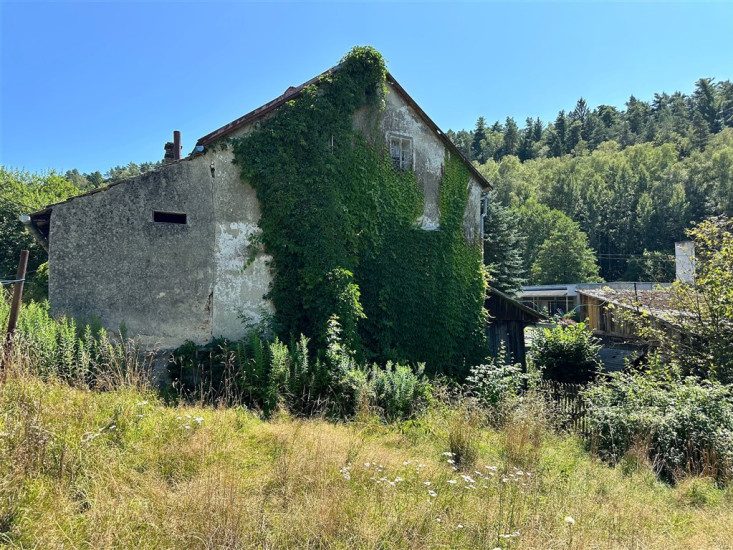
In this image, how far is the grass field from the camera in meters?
3.67

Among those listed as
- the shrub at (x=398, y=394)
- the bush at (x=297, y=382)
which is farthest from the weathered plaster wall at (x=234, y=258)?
the shrub at (x=398, y=394)

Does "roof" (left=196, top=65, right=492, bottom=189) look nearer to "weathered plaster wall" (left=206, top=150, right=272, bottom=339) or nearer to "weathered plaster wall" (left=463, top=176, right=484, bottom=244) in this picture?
"weathered plaster wall" (left=206, top=150, right=272, bottom=339)

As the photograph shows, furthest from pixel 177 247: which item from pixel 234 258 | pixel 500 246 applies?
pixel 500 246

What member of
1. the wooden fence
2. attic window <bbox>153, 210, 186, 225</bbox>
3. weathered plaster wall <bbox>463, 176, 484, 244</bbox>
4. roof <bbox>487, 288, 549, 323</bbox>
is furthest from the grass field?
weathered plaster wall <bbox>463, 176, 484, 244</bbox>

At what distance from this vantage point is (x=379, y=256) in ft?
42.8

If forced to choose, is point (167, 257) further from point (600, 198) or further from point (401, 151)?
point (600, 198)

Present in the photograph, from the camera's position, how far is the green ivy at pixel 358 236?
37.3 ft

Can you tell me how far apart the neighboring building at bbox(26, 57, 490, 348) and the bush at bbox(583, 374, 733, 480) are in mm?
8484

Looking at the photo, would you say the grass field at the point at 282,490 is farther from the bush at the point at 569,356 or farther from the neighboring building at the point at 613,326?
the neighboring building at the point at 613,326

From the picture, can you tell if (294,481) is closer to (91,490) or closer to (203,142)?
(91,490)

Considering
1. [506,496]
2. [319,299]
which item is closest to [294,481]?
[506,496]

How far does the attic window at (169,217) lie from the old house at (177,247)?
0.08 ft

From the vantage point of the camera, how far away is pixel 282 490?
447cm

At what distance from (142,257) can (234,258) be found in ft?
7.20
